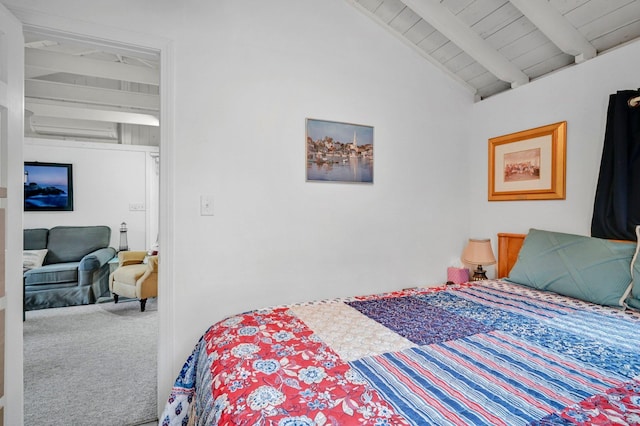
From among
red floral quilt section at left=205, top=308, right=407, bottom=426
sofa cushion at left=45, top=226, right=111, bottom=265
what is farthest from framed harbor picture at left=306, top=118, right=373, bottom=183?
sofa cushion at left=45, top=226, right=111, bottom=265

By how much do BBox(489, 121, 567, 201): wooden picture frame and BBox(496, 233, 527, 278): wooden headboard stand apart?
0.31m

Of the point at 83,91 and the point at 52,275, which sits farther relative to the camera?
the point at 52,275

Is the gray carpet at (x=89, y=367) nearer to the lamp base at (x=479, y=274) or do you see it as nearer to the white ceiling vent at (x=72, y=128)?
the lamp base at (x=479, y=274)

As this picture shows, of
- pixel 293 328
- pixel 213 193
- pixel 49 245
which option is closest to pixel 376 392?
pixel 293 328

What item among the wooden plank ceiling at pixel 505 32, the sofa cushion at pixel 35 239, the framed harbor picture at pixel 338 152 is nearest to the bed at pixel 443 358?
the framed harbor picture at pixel 338 152

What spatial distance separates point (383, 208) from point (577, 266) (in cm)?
126

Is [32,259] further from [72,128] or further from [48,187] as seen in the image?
[72,128]

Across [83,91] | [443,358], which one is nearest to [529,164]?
[443,358]

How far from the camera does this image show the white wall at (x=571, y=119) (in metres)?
2.00

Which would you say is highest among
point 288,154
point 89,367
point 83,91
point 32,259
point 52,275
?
point 83,91

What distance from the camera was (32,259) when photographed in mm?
3949

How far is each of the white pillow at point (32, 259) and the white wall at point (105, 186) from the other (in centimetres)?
77

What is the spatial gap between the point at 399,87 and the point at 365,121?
45cm

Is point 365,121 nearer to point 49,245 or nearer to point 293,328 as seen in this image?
point 293,328
